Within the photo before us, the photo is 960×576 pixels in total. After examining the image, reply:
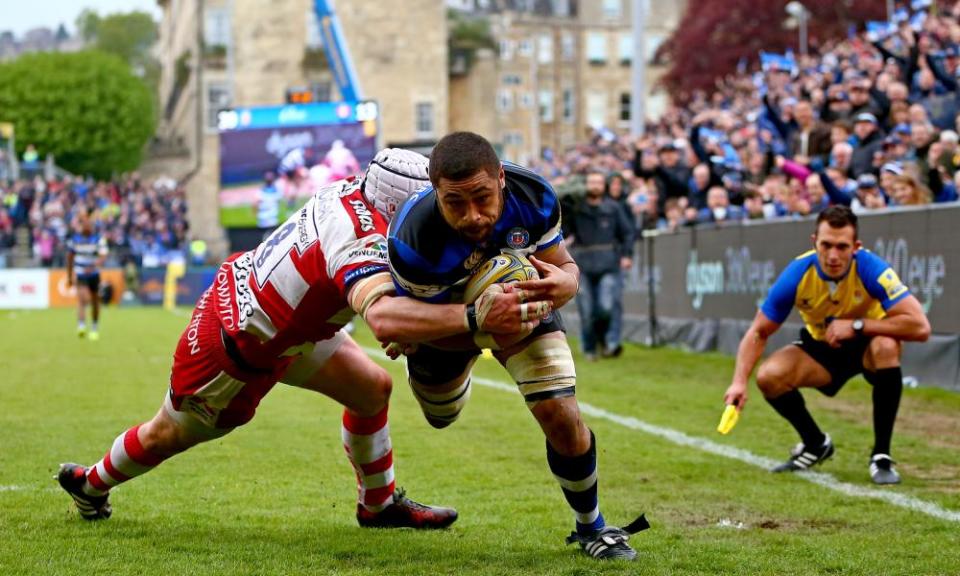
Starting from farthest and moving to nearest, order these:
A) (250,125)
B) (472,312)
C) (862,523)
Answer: (250,125), (862,523), (472,312)

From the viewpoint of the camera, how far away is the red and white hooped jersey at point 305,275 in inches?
206

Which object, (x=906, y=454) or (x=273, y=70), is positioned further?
(x=273, y=70)

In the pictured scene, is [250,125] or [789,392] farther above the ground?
[250,125]

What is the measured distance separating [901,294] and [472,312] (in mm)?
3862

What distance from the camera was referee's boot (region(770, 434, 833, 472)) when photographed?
Answer: 8.16m

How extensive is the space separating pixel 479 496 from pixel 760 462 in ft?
7.00

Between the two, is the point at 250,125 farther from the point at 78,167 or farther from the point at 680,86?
the point at 78,167

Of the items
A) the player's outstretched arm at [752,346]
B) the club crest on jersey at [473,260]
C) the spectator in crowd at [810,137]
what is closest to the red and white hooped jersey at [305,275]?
the club crest on jersey at [473,260]

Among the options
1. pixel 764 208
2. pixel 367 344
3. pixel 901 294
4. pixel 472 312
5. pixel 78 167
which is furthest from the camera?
pixel 78 167

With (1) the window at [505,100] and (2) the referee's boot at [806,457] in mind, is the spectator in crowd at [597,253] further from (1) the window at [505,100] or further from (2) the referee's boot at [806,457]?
(1) the window at [505,100]

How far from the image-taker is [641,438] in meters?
9.70

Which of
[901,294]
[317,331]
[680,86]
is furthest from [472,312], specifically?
[680,86]

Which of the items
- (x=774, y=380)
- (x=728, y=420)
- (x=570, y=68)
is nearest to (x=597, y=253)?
(x=774, y=380)

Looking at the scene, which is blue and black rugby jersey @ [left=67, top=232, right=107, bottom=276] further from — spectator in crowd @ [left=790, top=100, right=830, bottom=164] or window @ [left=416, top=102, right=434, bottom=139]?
Answer: window @ [left=416, top=102, right=434, bottom=139]
